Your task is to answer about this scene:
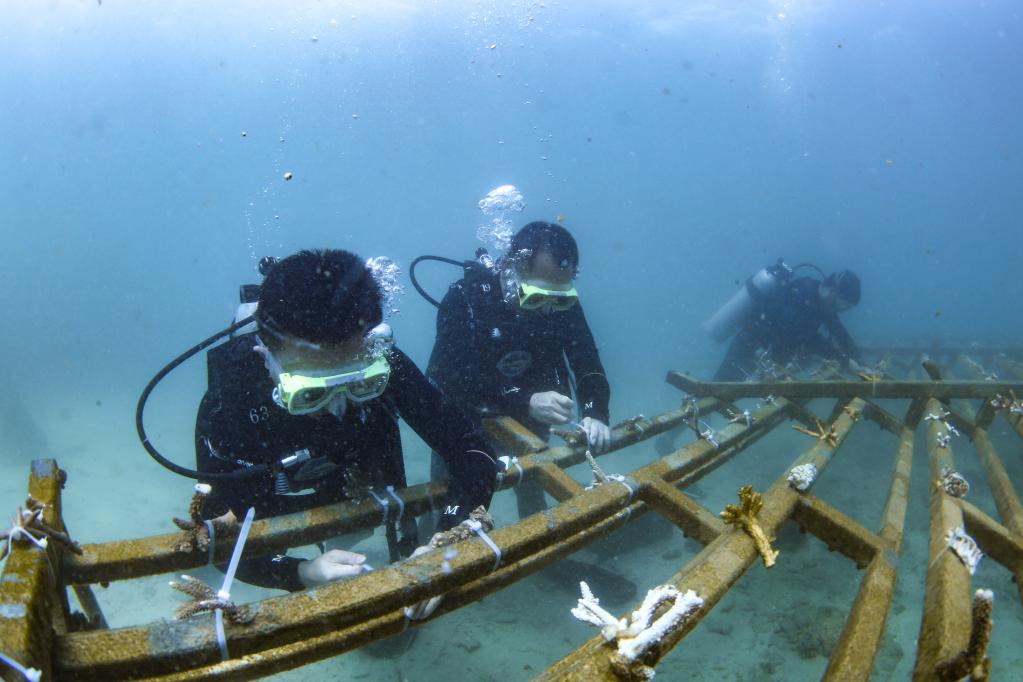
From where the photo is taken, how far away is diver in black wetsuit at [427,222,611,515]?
453 centimetres

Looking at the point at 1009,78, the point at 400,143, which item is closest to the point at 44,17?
the point at 400,143

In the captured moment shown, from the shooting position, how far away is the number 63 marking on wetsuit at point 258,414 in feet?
9.80

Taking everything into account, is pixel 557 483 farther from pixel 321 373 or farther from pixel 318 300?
pixel 318 300

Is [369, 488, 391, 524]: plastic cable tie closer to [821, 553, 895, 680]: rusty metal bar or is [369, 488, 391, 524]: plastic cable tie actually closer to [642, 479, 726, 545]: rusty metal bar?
[642, 479, 726, 545]: rusty metal bar

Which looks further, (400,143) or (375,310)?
(400,143)

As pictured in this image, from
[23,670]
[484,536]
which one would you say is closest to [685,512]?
[484,536]

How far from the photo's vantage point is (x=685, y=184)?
445 feet

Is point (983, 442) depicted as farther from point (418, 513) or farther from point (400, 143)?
point (400, 143)

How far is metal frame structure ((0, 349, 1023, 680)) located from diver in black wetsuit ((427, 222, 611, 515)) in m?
1.25

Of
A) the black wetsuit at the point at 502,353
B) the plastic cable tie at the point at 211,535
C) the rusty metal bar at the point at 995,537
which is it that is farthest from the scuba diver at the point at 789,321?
the plastic cable tie at the point at 211,535

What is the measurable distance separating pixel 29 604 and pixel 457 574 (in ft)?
3.79

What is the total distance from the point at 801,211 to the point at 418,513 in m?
156

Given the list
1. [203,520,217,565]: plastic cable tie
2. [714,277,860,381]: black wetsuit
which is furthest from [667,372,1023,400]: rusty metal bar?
[203,520,217,565]: plastic cable tie

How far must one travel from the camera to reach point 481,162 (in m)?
117
